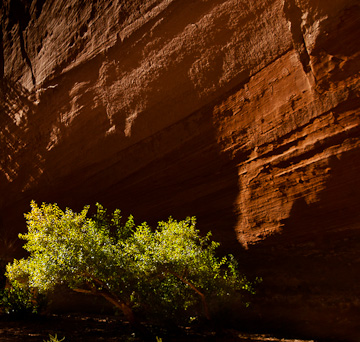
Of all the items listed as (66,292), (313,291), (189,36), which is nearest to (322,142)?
(313,291)

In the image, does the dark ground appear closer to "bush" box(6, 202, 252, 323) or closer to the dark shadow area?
"bush" box(6, 202, 252, 323)

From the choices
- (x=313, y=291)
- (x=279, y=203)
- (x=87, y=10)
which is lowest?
(x=313, y=291)

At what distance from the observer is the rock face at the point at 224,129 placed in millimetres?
9578

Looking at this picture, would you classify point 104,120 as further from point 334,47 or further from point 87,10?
point 334,47

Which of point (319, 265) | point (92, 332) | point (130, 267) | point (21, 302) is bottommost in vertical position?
point (92, 332)

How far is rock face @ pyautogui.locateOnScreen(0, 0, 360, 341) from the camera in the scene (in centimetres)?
958

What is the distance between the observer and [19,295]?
43.7 feet

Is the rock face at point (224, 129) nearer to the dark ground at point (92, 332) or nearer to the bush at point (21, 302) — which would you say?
the dark ground at point (92, 332)

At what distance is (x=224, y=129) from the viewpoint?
38.0 ft

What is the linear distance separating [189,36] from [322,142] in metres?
6.12

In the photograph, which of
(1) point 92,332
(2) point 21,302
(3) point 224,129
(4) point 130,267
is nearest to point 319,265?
(3) point 224,129

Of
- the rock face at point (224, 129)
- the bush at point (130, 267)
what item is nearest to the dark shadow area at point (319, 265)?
the rock face at point (224, 129)

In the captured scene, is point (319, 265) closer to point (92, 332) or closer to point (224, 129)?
point (224, 129)

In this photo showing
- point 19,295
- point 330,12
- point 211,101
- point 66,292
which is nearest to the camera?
point 330,12
